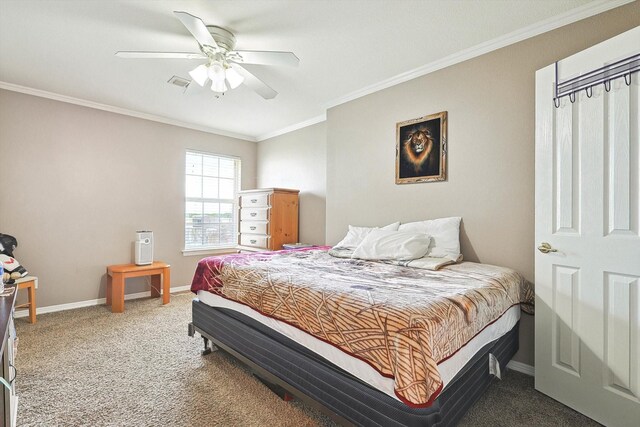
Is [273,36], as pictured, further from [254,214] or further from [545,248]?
[254,214]

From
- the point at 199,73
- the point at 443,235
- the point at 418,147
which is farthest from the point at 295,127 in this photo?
the point at 443,235

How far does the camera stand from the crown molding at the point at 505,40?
1.98m

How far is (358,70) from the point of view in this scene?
293 cm

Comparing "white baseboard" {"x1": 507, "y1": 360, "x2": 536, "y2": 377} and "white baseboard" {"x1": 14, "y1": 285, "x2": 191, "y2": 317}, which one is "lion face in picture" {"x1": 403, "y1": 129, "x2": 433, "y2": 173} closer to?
"white baseboard" {"x1": 507, "y1": 360, "x2": 536, "y2": 377}

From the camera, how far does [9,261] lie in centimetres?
299

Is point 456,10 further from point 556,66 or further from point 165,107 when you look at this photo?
point 165,107

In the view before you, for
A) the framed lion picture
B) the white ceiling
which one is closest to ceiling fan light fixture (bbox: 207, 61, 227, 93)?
the white ceiling

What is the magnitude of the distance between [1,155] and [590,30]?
17.6ft

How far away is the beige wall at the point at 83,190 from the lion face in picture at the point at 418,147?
11.0 ft

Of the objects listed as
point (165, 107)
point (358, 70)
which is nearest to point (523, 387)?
point (358, 70)

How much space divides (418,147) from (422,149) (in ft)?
Result: 0.15

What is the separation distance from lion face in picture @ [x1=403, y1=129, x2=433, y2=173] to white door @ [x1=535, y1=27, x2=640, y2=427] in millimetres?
959

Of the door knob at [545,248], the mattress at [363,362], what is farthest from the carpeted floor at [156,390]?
the door knob at [545,248]

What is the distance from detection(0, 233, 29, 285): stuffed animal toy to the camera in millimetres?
2898
